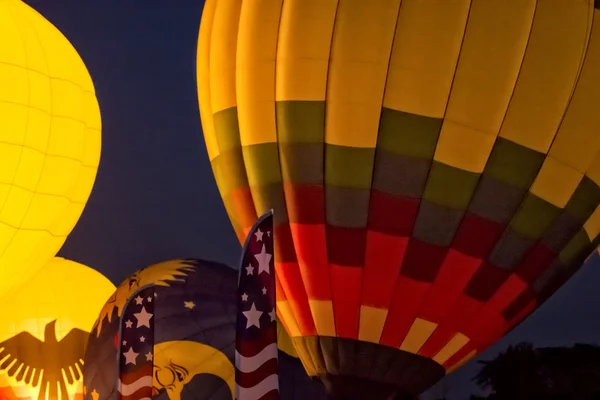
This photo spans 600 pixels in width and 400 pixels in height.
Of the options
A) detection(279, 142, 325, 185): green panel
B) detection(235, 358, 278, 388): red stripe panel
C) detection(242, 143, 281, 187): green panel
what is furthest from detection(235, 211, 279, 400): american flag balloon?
detection(242, 143, 281, 187): green panel

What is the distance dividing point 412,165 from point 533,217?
2.53 ft

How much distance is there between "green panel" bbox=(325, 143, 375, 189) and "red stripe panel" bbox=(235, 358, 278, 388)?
1492 millimetres

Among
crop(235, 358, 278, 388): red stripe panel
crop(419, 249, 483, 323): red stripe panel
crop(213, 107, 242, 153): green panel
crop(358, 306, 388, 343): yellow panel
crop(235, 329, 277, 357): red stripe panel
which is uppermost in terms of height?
crop(213, 107, 242, 153): green panel

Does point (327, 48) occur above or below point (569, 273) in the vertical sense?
above

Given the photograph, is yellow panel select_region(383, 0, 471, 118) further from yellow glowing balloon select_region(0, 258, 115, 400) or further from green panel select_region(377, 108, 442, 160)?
yellow glowing balloon select_region(0, 258, 115, 400)

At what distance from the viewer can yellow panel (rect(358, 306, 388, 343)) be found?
5711mm

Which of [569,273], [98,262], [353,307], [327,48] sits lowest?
[353,307]

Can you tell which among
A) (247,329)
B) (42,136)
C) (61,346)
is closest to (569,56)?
(247,329)

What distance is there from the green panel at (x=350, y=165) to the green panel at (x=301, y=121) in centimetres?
12

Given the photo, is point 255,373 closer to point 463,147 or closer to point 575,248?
point 463,147


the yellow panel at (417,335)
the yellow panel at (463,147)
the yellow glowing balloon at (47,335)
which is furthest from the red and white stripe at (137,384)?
the yellow glowing balloon at (47,335)

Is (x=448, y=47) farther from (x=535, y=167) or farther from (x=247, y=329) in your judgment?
(x=247, y=329)

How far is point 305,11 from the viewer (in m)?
5.54

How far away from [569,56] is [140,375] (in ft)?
9.56
